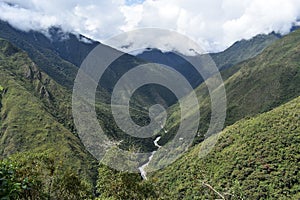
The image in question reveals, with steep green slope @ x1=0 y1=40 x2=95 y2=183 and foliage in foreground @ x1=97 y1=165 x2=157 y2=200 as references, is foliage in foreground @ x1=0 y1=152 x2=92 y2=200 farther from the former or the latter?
steep green slope @ x1=0 y1=40 x2=95 y2=183

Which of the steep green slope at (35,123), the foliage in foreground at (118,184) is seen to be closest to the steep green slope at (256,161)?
the steep green slope at (35,123)

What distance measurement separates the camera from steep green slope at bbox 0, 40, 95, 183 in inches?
4921

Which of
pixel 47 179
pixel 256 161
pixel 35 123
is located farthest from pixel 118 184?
pixel 35 123

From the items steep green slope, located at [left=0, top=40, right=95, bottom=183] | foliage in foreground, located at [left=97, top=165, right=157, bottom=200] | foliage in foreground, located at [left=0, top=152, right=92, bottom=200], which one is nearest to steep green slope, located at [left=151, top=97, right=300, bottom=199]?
steep green slope, located at [left=0, top=40, right=95, bottom=183]

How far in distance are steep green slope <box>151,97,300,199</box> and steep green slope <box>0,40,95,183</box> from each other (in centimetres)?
3521

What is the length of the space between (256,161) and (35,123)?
93.8m

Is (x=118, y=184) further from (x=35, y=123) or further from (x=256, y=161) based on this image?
(x=35, y=123)

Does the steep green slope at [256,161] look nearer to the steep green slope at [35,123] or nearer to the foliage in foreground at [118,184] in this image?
the steep green slope at [35,123]

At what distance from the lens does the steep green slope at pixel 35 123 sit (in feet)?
410

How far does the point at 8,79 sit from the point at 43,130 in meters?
52.3

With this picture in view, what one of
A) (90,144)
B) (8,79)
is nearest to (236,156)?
(90,144)

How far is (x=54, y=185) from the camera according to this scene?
2334 centimetres

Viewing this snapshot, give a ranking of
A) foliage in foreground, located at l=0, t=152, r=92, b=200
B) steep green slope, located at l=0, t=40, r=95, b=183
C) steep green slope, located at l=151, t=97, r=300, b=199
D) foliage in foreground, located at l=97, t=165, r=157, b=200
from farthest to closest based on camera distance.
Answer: steep green slope, located at l=0, t=40, r=95, b=183 → steep green slope, located at l=151, t=97, r=300, b=199 → foliage in foreground, located at l=97, t=165, r=157, b=200 → foliage in foreground, located at l=0, t=152, r=92, b=200

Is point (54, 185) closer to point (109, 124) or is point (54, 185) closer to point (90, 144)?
point (90, 144)
